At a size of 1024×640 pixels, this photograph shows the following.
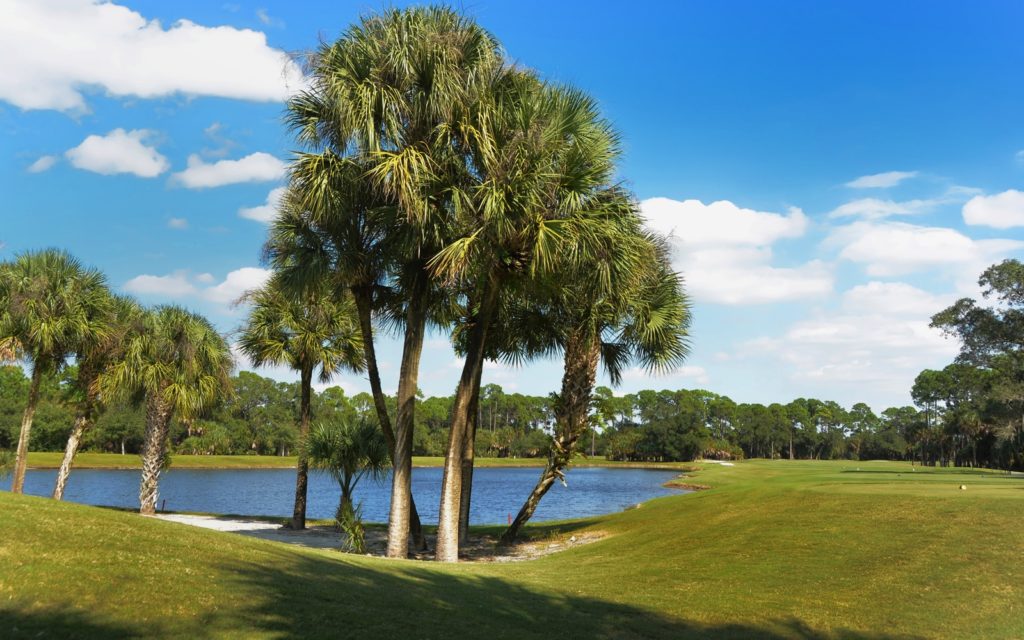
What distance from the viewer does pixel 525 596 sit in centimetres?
1124

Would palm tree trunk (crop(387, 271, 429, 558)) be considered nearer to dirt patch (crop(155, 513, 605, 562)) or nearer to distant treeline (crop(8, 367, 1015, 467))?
dirt patch (crop(155, 513, 605, 562))

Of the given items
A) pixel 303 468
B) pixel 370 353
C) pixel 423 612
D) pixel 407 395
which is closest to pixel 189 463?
pixel 303 468

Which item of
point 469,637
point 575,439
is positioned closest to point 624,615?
point 469,637

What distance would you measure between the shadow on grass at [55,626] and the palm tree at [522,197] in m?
10.1

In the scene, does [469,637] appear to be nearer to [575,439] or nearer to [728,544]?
[728,544]

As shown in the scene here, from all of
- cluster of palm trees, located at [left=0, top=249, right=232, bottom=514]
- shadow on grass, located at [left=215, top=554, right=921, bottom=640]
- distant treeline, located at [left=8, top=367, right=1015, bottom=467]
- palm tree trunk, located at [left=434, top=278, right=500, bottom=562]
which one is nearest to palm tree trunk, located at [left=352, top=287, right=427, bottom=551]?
palm tree trunk, located at [left=434, top=278, right=500, bottom=562]

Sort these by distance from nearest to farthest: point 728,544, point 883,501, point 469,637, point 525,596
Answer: point 469,637 → point 525,596 → point 728,544 → point 883,501

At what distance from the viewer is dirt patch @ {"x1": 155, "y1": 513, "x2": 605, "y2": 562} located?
1992 centimetres

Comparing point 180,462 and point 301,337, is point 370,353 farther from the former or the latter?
point 180,462

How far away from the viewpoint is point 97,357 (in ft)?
88.2

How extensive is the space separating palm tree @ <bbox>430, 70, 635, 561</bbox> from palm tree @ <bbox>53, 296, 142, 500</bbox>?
621 inches

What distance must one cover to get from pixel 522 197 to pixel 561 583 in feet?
27.1

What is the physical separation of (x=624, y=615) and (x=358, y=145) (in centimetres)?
1201

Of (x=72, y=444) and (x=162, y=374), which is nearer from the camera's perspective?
(x=162, y=374)
